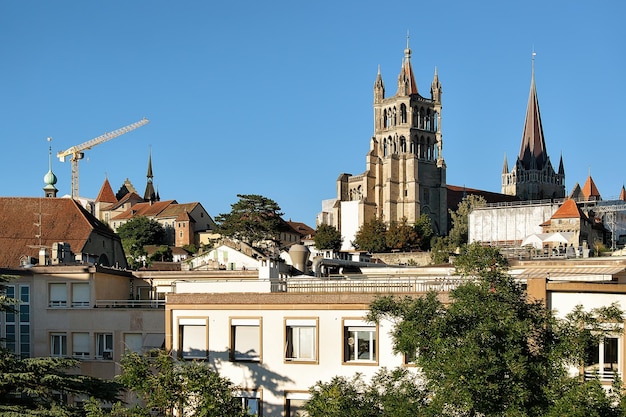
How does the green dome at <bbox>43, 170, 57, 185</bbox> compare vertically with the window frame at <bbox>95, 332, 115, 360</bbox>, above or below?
above

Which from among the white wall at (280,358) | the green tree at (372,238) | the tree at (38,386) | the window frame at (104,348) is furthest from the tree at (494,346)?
the green tree at (372,238)

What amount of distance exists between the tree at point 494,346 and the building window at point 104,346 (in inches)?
588

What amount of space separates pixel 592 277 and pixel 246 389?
30.1 ft

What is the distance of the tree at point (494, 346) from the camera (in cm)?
1725

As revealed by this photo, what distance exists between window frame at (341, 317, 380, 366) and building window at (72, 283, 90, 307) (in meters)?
12.7

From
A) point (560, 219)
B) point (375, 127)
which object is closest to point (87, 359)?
point (560, 219)

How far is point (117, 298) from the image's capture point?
34.2 m

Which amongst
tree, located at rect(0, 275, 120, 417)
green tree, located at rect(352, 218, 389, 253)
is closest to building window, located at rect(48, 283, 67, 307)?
tree, located at rect(0, 275, 120, 417)

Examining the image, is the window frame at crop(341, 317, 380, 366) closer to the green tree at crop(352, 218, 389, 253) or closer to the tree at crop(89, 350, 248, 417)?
the tree at crop(89, 350, 248, 417)

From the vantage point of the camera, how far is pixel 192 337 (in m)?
23.7

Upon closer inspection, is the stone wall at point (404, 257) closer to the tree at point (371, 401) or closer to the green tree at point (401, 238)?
the green tree at point (401, 238)

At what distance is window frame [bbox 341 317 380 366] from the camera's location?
73.3ft

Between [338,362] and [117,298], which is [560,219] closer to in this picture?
[117,298]

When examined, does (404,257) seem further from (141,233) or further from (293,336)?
(293,336)
